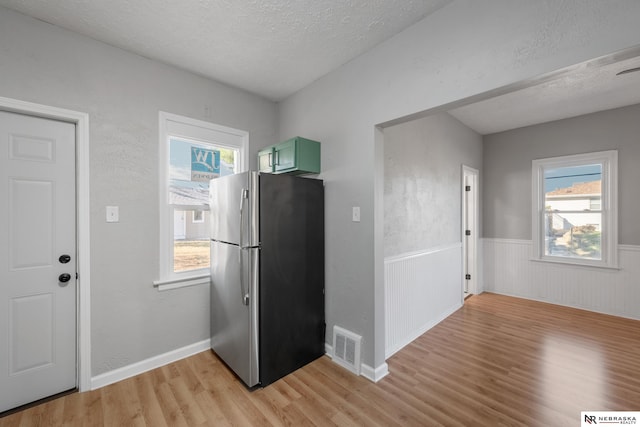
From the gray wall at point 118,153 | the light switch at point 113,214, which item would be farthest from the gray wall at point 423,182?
the light switch at point 113,214

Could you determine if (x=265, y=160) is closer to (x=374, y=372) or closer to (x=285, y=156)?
(x=285, y=156)

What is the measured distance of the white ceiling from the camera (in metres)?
1.75

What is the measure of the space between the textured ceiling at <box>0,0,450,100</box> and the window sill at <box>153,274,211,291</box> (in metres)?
2.01

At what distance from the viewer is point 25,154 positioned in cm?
187

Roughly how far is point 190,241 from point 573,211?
5.24 metres

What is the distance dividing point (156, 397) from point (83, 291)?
3.23 ft

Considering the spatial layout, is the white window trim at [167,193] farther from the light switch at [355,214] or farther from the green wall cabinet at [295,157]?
the light switch at [355,214]

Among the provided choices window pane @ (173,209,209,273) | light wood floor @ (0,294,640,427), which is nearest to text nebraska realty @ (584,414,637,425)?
light wood floor @ (0,294,640,427)

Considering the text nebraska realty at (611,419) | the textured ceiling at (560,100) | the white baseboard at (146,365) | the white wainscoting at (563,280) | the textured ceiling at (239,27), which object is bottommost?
the text nebraska realty at (611,419)

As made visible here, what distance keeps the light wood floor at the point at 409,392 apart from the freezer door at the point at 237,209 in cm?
117

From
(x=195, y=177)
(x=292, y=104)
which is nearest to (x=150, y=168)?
(x=195, y=177)

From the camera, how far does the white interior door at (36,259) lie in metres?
1.82

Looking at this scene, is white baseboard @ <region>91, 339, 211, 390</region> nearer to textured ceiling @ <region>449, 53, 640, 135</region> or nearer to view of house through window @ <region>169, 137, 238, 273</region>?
view of house through window @ <region>169, 137, 238, 273</region>

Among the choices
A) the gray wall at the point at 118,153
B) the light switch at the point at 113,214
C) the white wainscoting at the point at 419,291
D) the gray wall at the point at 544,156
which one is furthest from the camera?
the gray wall at the point at 544,156
